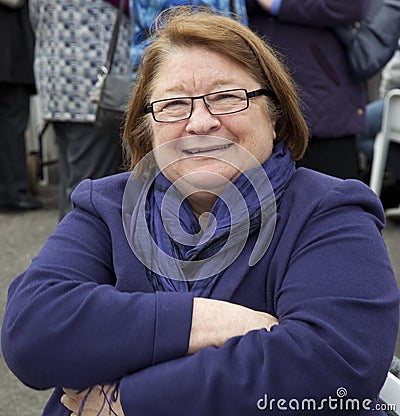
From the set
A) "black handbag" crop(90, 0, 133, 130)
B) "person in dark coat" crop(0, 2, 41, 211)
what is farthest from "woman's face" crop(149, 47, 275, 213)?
"person in dark coat" crop(0, 2, 41, 211)

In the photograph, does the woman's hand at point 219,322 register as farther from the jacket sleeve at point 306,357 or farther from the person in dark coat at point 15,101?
the person in dark coat at point 15,101

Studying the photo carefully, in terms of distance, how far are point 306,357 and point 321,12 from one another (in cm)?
180

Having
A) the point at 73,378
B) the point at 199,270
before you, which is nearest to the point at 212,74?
the point at 199,270

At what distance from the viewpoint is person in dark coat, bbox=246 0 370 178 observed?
284cm

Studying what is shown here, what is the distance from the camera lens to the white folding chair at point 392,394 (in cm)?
164

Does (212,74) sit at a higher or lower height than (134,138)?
higher

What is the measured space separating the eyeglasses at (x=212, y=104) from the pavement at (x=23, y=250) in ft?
5.05

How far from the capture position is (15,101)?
5.37 m

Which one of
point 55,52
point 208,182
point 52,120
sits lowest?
point 52,120

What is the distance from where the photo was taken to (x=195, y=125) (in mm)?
1688

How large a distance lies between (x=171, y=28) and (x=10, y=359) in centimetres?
86

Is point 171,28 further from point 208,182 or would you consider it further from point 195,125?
point 208,182

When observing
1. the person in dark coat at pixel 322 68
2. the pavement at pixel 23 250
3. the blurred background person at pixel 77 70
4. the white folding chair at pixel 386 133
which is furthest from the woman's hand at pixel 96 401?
the white folding chair at pixel 386 133

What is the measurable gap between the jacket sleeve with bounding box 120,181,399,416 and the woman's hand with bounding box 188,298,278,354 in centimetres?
4
